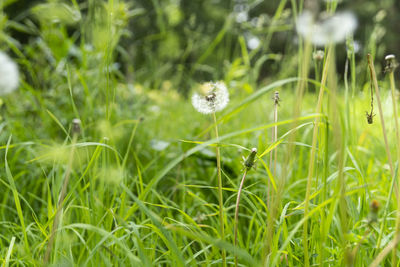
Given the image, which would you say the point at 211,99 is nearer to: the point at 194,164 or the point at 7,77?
the point at 194,164

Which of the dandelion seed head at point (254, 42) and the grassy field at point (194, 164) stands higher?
the dandelion seed head at point (254, 42)

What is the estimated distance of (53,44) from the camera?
4.77ft

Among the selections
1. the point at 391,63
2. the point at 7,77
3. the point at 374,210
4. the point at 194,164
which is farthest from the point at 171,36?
the point at 374,210

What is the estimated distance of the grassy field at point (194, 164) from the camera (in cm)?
47

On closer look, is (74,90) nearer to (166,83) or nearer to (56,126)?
(56,126)

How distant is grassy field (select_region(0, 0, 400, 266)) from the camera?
18.7 inches

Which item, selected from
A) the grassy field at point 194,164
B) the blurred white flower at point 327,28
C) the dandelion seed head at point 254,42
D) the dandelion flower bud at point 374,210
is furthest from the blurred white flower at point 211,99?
the dandelion seed head at point 254,42

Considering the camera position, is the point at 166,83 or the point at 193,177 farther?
the point at 166,83

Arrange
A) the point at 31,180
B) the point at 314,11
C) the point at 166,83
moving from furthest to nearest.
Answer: the point at 166,83 < the point at 31,180 < the point at 314,11

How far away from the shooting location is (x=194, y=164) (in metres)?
1.16

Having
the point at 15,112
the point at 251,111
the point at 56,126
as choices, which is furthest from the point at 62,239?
the point at 251,111

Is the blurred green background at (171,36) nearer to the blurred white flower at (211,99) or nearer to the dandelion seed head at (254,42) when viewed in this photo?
the dandelion seed head at (254,42)

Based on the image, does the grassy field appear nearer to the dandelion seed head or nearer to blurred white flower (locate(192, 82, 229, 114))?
blurred white flower (locate(192, 82, 229, 114))

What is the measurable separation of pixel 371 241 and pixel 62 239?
1.97 feet
